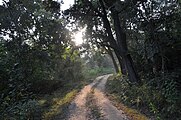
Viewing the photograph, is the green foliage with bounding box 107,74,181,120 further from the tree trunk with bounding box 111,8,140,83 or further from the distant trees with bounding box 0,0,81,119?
the distant trees with bounding box 0,0,81,119

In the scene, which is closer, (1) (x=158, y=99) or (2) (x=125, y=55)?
(1) (x=158, y=99)

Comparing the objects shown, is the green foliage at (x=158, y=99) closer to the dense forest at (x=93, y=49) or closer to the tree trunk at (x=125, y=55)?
the dense forest at (x=93, y=49)

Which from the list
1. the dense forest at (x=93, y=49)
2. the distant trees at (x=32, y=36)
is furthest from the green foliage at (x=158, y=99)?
the distant trees at (x=32, y=36)

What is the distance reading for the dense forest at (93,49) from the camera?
42.6 feet

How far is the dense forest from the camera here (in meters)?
13.0

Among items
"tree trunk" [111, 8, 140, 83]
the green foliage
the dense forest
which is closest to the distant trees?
the dense forest

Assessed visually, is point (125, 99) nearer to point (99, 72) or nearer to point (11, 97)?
point (11, 97)

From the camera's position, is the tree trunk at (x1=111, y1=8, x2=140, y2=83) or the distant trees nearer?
the tree trunk at (x1=111, y1=8, x2=140, y2=83)

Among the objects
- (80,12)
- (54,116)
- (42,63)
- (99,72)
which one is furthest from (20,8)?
(99,72)

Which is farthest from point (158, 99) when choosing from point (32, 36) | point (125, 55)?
point (32, 36)

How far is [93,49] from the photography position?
74.9 ft

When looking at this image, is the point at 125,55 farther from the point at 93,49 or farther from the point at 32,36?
the point at 32,36

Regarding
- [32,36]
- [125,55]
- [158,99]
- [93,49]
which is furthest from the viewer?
[32,36]

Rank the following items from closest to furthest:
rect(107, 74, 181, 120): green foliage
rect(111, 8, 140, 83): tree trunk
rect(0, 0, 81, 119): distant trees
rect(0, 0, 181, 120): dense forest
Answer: rect(107, 74, 181, 120): green foliage < rect(0, 0, 181, 120): dense forest < rect(111, 8, 140, 83): tree trunk < rect(0, 0, 81, 119): distant trees
